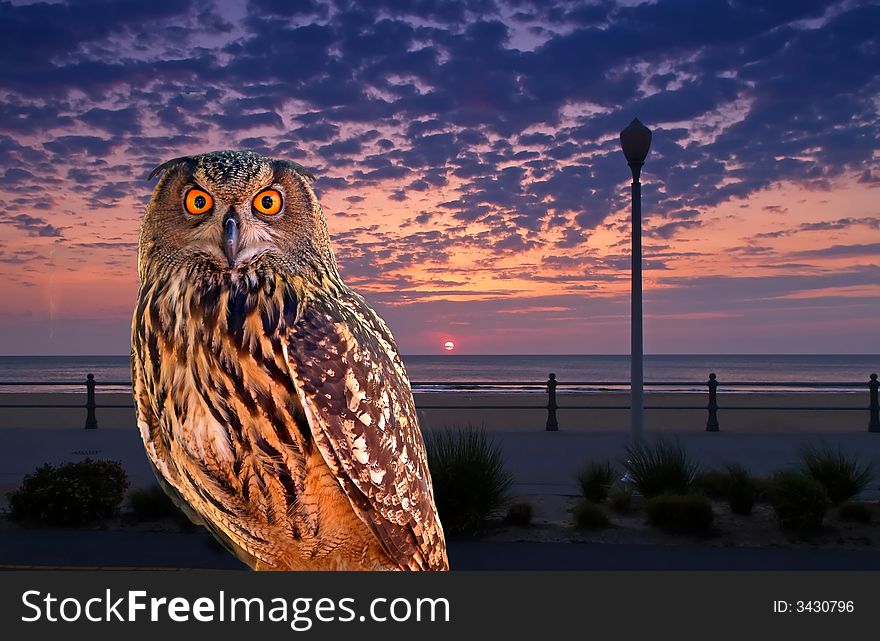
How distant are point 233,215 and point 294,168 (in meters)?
0.26

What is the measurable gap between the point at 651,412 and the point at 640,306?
15.4m

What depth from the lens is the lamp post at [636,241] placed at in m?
8.05

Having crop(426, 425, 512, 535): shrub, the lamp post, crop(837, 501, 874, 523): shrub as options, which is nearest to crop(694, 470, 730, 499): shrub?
the lamp post

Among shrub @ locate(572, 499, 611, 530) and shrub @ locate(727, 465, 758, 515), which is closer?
shrub @ locate(572, 499, 611, 530)

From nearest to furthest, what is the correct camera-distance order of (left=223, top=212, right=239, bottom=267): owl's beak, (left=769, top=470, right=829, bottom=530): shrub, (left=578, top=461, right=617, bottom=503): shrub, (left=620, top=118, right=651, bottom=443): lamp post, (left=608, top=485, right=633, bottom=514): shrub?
1. (left=223, top=212, right=239, bottom=267): owl's beak
2. (left=769, top=470, right=829, bottom=530): shrub
3. (left=608, top=485, right=633, bottom=514): shrub
4. (left=578, top=461, right=617, bottom=503): shrub
5. (left=620, top=118, right=651, bottom=443): lamp post

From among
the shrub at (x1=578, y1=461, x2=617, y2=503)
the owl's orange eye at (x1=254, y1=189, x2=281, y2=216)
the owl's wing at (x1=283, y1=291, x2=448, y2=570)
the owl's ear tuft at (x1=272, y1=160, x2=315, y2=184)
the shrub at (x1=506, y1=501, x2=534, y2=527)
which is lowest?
the shrub at (x1=506, y1=501, x2=534, y2=527)

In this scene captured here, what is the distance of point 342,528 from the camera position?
86.5 inches

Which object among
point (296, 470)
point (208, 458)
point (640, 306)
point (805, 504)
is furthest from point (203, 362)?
point (640, 306)

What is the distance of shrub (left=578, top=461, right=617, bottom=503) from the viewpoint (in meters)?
7.68

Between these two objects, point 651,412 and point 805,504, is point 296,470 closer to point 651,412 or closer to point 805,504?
point 805,504

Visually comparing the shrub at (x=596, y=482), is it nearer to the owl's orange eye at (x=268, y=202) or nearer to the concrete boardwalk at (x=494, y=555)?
the concrete boardwalk at (x=494, y=555)

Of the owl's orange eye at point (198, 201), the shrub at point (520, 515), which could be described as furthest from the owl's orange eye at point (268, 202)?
the shrub at point (520, 515)

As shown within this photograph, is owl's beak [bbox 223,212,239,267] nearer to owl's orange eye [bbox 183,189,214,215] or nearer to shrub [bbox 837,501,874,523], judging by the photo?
owl's orange eye [bbox 183,189,214,215]

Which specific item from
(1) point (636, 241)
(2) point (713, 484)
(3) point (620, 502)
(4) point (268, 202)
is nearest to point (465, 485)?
(3) point (620, 502)
